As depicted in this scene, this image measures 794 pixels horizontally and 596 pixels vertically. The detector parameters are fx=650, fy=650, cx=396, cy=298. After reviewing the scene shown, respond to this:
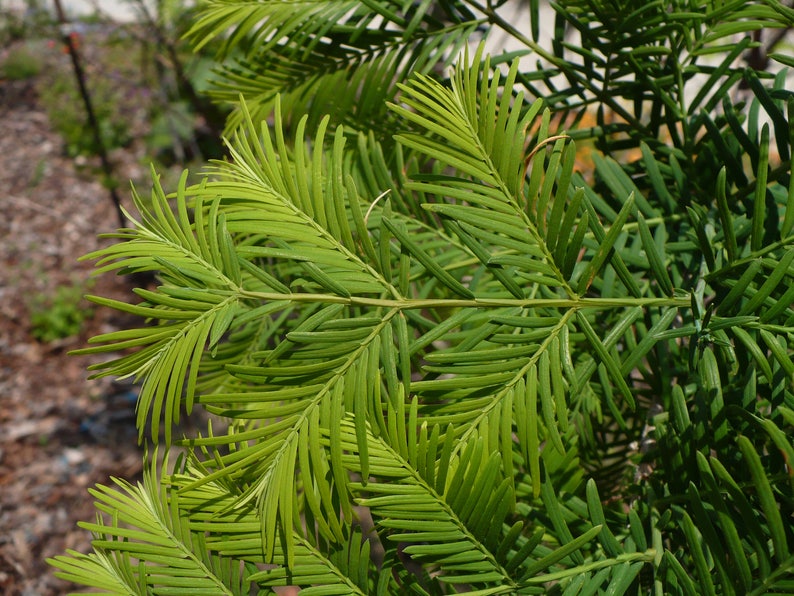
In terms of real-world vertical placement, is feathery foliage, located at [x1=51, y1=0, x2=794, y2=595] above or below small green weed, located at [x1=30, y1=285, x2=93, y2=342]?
above

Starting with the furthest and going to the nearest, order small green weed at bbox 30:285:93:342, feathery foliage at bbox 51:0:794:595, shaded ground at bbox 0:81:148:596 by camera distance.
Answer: small green weed at bbox 30:285:93:342, shaded ground at bbox 0:81:148:596, feathery foliage at bbox 51:0:794:595

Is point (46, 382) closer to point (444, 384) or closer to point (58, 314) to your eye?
point (58, 314)

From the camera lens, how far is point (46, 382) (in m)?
2.54

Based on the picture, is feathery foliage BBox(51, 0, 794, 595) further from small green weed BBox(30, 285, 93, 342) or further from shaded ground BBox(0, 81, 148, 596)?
small green weed BBox(30, 285, 93, 342)

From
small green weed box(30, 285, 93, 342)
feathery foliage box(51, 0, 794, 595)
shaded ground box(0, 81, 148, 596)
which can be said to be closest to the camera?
feathery foliage box(51, 0, 794, 595)

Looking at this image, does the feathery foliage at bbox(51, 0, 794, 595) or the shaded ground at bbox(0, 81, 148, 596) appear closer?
the feathery foliage at bbox(51, 0, 794, 595)

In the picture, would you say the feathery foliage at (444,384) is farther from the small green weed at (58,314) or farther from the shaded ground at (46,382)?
the small green weed at (58,314)

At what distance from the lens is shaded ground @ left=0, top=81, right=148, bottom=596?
2.04m

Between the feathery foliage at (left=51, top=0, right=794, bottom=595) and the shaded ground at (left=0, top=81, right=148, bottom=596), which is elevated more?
the feathery foliage at (left=51, top=0, right=794, bottom=595)

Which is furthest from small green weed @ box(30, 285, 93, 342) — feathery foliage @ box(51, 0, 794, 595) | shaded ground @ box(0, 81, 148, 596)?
feathery foliage @ box(51, 0, 794, 595)

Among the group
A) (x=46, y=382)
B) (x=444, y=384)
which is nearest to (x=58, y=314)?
(x=46, y=382)

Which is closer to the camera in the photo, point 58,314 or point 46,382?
point 46,382

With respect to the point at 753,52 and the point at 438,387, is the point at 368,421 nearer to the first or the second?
the point at 438,387

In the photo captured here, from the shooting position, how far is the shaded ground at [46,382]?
80.1 inches
